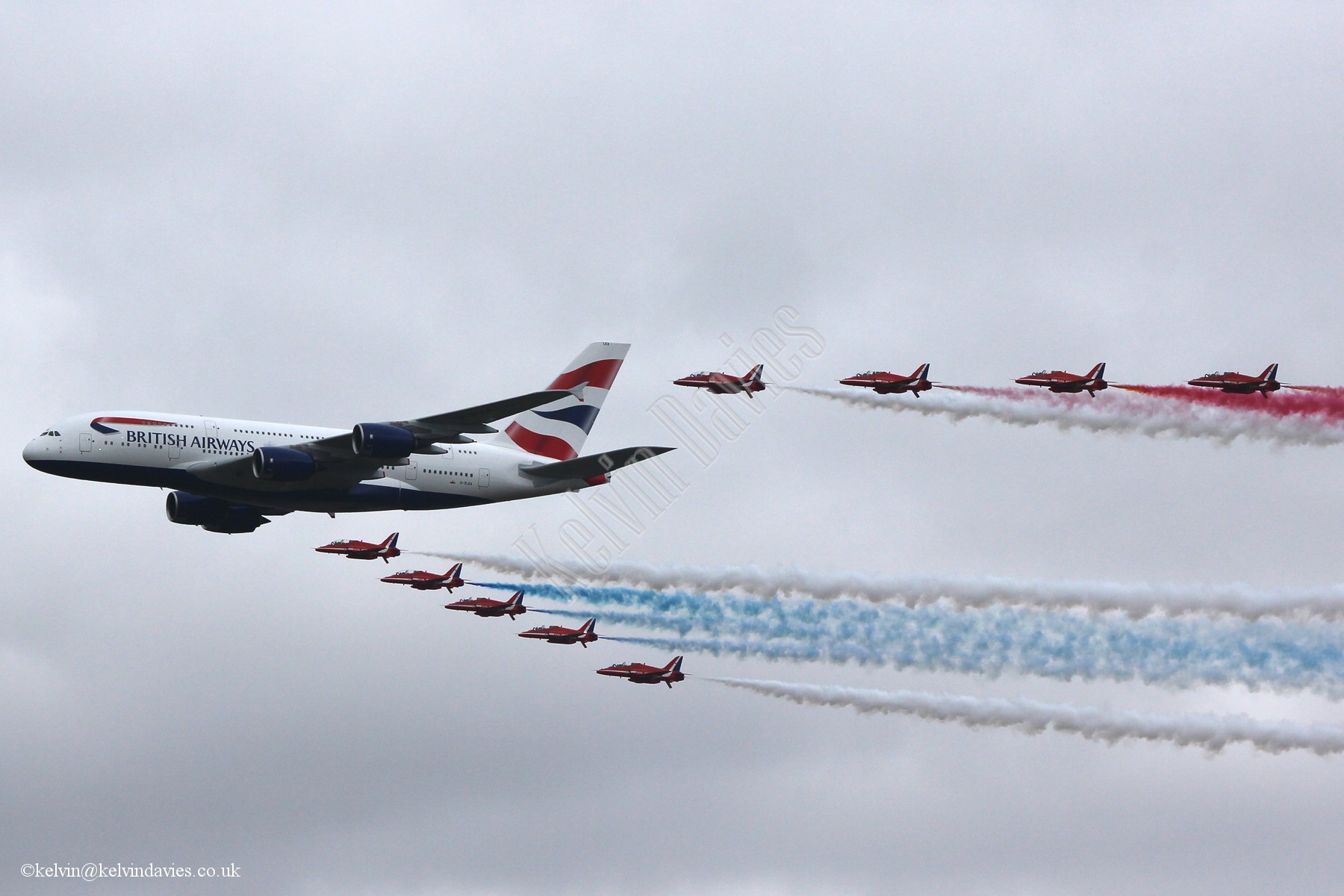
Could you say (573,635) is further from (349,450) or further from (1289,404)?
(1289,404)

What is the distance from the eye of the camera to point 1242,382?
57.0m

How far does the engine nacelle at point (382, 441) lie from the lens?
74125mm

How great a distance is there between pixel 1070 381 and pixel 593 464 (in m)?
27.2

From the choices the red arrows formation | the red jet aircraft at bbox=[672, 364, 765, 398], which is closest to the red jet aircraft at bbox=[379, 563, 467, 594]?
the red arrows formation

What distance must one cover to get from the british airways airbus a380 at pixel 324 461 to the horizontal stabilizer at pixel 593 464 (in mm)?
77

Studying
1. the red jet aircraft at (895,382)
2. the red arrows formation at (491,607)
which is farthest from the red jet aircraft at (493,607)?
the red jet aircraft at (895,382)

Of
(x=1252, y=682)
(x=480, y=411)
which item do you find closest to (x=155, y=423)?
(x=480, y=411)

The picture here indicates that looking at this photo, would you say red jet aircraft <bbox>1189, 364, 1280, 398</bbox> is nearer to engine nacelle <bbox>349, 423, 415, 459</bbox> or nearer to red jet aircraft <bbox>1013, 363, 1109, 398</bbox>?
red jet aircraft <bbox>1013, 363, 1109, 398</bbox>

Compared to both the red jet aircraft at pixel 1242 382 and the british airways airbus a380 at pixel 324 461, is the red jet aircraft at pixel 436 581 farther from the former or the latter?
the red jet aircraft at pixel 1242 382

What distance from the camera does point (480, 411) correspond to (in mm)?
72625

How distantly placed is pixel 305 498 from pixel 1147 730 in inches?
1627

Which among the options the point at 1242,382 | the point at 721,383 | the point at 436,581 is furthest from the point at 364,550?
the point at 1242,382

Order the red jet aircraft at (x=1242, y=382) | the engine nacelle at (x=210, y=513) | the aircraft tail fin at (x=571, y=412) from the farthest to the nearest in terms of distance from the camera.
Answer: the aircraft tail fin at (x=571, y=412), the engine nacelle at (x=210, y=513), the red jet aircraft at (x=1242, y=382)

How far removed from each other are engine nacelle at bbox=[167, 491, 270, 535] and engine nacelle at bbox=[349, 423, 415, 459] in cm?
1061
